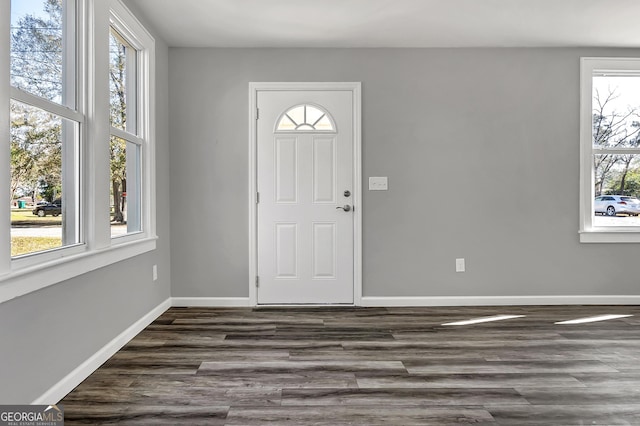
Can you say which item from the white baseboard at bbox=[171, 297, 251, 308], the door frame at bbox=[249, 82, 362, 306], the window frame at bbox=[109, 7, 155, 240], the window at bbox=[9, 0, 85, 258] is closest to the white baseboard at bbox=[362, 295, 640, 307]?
the door frame at bbox=[249, 82, 362, 306]

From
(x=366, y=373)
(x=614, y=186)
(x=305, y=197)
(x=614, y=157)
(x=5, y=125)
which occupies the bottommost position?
(x=366, y=373)

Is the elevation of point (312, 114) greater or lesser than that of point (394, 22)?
lesser

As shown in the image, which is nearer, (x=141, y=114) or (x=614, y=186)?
(x=141, y=114)

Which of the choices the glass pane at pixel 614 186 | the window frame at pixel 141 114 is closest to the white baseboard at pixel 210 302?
the window frame at pixel 141 114

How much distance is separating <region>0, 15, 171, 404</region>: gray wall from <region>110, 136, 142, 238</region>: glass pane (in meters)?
0.27

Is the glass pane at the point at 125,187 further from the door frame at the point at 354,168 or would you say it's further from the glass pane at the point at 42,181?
the door frame at the point at 354,168

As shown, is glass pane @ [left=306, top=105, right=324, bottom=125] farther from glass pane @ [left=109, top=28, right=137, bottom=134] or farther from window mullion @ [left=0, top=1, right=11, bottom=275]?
window mullion @ [left=0, top=1, right=11, bottom=275]

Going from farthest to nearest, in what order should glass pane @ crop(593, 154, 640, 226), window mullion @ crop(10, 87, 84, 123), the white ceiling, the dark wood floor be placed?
glass pane @ crop(593, 154, 640, 226)
the white ceiling
the dark wood floor
window mullion @ crop(10, 87, 84, 123)

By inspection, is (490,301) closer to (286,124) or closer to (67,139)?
(286,124)

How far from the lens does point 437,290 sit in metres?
4.24

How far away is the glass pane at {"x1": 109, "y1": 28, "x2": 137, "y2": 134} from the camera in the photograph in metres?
3.07

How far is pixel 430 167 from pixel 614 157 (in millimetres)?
1793

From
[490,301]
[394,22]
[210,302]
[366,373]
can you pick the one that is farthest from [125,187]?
[490,301]

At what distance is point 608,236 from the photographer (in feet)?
13.8
